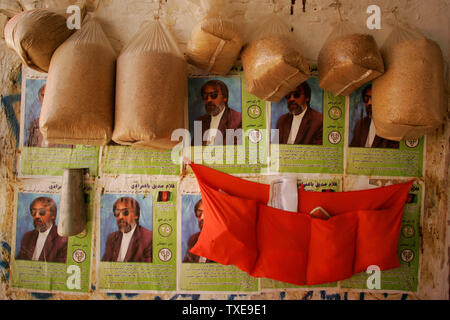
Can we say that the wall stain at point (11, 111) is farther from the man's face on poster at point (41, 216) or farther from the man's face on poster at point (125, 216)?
the man's face on poster at point (125, 216)

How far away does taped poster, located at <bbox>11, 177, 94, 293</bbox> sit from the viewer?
4.21 ft

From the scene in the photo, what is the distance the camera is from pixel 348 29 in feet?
4.10

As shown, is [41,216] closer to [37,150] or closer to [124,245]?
[37,150]

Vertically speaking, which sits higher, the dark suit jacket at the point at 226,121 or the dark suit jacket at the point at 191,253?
the dark suit jacket at the point at 226,121

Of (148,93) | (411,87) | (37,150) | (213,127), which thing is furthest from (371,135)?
(37,150)

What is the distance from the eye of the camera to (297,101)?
1.29 meters

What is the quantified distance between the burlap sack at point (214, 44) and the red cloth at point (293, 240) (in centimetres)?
59

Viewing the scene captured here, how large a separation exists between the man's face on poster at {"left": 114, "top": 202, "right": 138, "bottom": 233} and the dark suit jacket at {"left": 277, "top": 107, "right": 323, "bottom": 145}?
2.97 ft

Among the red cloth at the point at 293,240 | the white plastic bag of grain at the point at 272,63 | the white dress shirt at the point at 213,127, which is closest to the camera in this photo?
the white plastic bag of grain at the point at 272,63

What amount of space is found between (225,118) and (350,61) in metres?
0.63

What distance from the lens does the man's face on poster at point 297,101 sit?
1288 mm

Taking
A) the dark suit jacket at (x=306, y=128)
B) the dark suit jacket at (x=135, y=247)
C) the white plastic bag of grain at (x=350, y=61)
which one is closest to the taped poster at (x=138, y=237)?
the dark suit jacket at (x=135, y=247)
